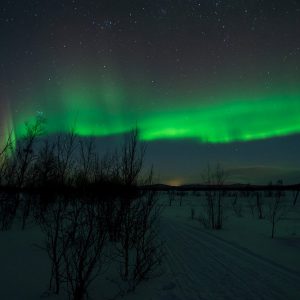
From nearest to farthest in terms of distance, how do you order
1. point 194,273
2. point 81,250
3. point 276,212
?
point 81,250 → point 194,273 → point 276,212

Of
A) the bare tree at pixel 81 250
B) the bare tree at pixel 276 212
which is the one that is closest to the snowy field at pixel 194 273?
the bare tree at pixel 81 250

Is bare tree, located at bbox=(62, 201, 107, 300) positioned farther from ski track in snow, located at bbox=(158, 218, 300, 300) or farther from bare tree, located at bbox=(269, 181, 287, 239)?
bare tree, located at bbox=(269, 181, 287, 239)

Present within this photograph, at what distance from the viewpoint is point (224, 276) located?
827 cm

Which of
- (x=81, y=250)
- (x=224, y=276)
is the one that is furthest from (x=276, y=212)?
(x=81, y=250)

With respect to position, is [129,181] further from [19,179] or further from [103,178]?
[19,179]

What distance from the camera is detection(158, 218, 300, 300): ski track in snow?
22.2 ft

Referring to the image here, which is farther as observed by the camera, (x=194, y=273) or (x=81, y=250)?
(x=194, y=273)

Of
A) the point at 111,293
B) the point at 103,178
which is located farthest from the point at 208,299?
the point at 103,178

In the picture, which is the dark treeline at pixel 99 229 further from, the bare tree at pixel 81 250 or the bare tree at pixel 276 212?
the bare tree at pixel 276 212

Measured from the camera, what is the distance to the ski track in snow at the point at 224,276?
22.2 feet

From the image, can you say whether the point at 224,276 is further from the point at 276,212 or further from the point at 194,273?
the point at 276,212

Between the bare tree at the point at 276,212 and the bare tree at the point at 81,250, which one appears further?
the bare tree at the point at 276,212

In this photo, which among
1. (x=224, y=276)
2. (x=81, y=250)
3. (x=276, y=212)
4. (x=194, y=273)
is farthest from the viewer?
(x=276, y=212)

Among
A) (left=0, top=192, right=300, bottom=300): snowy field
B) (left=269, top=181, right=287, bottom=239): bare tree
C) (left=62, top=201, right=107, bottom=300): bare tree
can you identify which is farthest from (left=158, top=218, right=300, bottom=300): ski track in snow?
(left=269, top=181, right=287, bottom=239): bare tree
